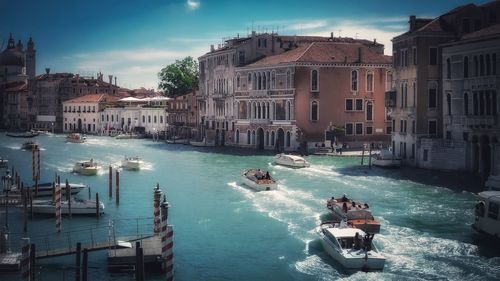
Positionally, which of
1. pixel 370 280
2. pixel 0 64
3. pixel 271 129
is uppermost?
pixel 0 64

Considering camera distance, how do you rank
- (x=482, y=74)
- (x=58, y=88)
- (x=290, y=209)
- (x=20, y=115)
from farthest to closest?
(x=20, y=115) → (x=58, y=88) → (x=482, y=74) → (x=290, y=209)

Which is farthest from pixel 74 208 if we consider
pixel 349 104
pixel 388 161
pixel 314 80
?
pixel 349 104

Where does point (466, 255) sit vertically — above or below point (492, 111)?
below

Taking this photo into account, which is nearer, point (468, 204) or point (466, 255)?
point (466, 255)

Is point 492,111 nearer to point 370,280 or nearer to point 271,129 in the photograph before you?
point 370,280

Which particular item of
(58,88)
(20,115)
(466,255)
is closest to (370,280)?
(466,255)

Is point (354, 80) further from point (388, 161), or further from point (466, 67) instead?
point (466, 67)
